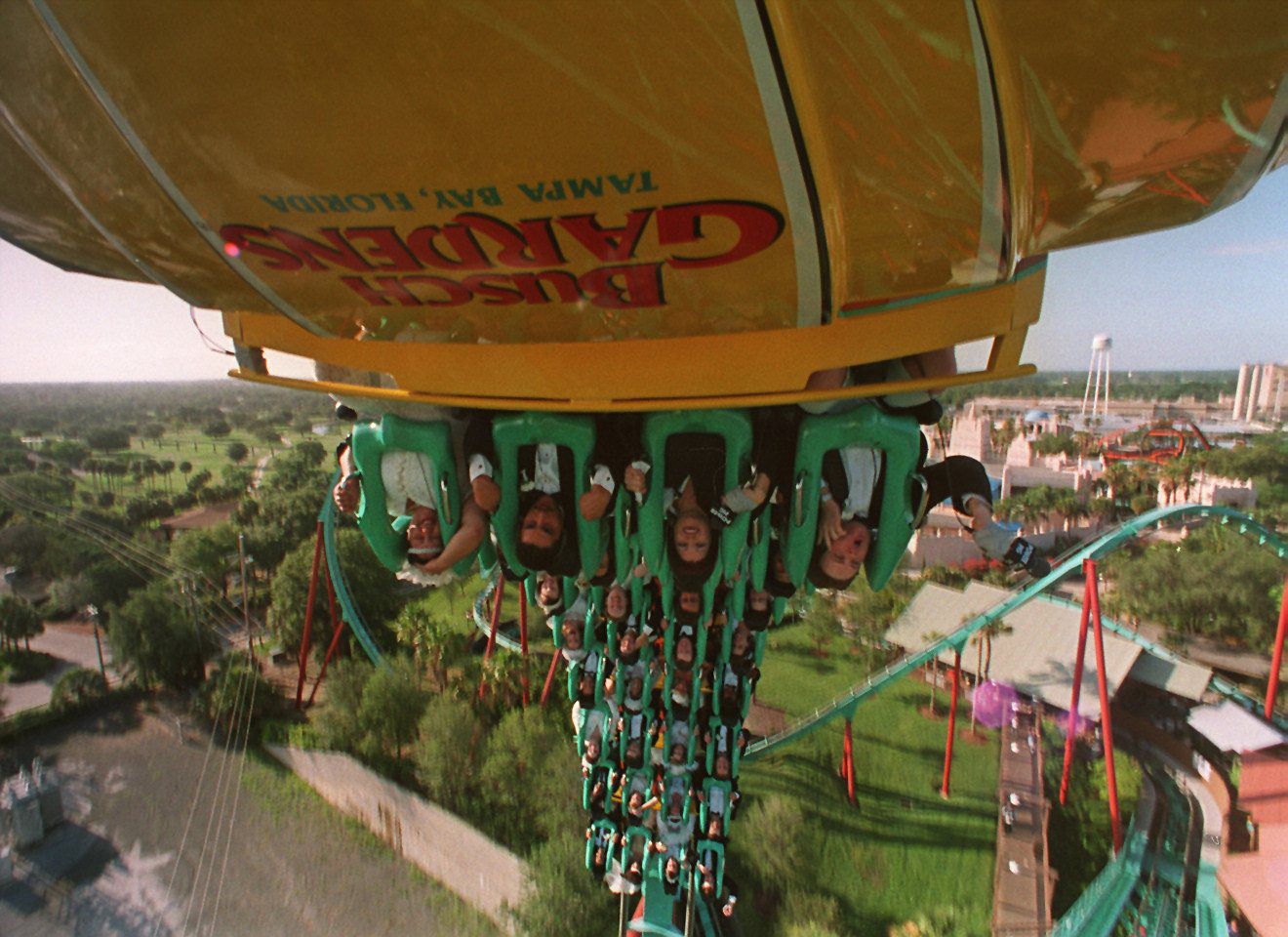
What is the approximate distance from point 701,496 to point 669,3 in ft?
4.55

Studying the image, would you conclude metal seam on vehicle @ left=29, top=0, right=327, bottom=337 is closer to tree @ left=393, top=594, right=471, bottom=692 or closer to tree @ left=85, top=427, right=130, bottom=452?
tree @ left=393, top=594, right=471, bottom=692

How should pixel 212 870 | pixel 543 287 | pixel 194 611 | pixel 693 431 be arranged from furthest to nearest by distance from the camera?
pixel 194 611 → pixel 212 870 → pixel 693 431 → pixel 543 287

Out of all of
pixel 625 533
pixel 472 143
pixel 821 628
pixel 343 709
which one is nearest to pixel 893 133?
pixel 472 143

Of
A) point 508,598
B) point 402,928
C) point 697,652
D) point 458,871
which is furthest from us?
point 508,598

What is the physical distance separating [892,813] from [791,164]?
10.8 m

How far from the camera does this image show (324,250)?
111 cm

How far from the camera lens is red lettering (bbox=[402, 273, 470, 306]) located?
1160 millimetres

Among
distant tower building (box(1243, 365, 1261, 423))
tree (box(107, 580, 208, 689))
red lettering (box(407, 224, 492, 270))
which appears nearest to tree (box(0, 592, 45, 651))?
tree (box(107, 580, 208, 689))

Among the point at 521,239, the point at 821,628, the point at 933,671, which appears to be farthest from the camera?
the point at 821,628

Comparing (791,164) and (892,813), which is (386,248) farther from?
(892,813)

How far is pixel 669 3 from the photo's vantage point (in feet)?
2.35

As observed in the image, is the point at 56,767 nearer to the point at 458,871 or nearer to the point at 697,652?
the point at 458,871

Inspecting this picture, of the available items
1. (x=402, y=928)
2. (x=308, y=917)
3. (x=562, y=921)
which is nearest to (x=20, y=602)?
(x=308, y=917)

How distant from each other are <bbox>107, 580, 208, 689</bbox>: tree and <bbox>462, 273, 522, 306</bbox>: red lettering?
714 inches
